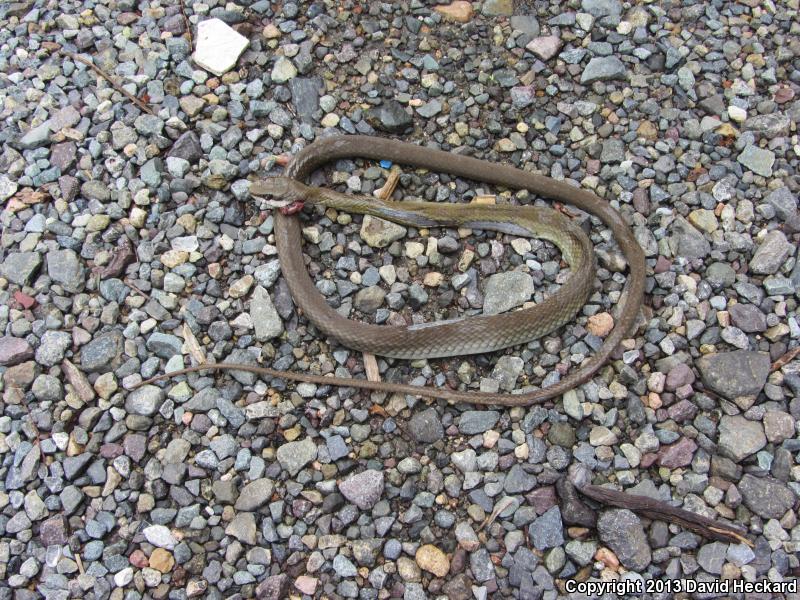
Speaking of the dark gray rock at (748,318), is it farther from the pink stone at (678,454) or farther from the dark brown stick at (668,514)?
the dark brown stick at (668,514)

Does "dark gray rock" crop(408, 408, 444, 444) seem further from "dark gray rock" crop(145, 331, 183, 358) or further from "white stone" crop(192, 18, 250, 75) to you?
"white stone" crop(192, 18, 250, 75)

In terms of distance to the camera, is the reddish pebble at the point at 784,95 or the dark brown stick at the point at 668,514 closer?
the dark brown stick at the point at 668,514


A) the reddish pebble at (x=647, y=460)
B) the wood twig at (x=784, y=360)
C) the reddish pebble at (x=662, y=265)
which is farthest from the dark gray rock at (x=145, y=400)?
the wood twig at (x=784, y=360)

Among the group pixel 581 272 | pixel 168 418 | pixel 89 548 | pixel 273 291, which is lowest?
pixel 89 548

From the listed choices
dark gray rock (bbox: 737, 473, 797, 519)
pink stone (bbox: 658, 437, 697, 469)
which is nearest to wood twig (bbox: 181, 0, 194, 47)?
pink stone (bbox: 658, 437, 697, 469)

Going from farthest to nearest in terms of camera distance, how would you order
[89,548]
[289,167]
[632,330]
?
1. [289,167]
2. [632,330]
3. [89,548]

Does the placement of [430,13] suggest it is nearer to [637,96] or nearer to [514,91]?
[514,91]

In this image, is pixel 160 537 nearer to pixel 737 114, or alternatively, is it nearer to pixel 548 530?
pixel 548 530

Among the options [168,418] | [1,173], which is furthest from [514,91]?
[1,173]
